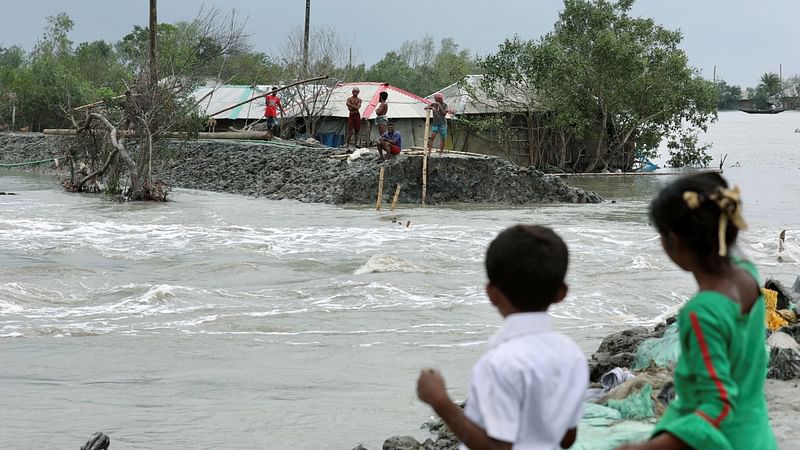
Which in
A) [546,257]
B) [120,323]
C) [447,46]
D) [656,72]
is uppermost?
[447,46]

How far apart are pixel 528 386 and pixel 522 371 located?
0.04 m

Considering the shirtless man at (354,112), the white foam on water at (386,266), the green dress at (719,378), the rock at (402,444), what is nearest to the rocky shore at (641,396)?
the rock at (402,444)

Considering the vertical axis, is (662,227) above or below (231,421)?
above

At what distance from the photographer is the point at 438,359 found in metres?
9.14

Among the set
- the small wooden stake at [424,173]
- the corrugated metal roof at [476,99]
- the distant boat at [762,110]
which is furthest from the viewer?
the distant boat at [762,110]

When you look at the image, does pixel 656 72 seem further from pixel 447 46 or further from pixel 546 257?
pixel 447 46

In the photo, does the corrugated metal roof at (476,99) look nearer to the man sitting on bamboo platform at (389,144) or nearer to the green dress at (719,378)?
the man sitting on bamboo platform at (389,144)

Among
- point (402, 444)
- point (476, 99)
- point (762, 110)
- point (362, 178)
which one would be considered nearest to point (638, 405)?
point (402, 444)

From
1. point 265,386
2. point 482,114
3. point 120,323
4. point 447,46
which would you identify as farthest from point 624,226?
point 447,46

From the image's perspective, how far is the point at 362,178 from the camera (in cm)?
2475

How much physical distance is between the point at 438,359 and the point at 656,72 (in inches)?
1085

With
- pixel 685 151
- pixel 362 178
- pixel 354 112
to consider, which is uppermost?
pixel 354 112

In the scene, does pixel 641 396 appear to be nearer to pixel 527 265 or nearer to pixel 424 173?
pixel 527 265

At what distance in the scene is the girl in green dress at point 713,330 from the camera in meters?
2.47
